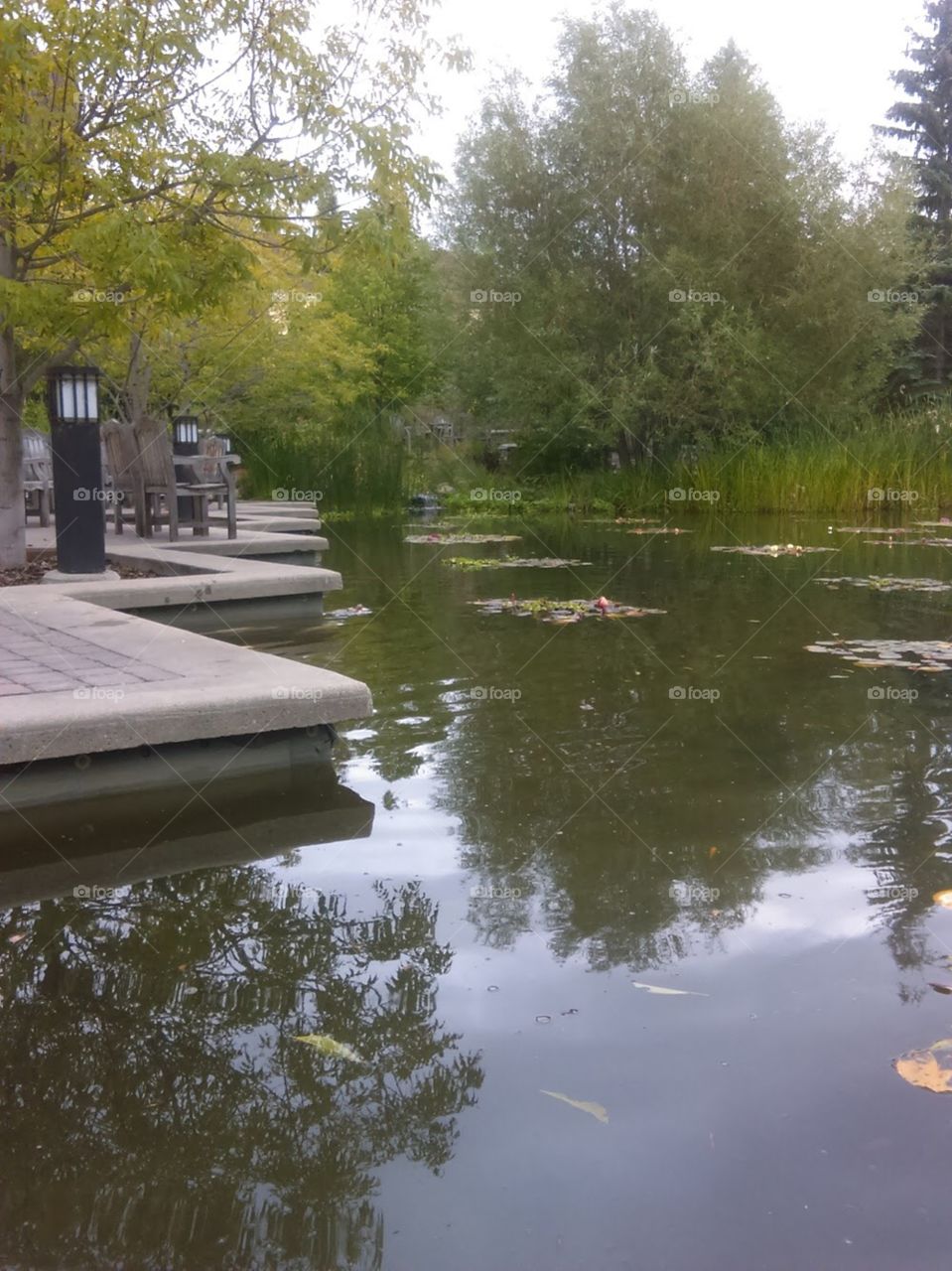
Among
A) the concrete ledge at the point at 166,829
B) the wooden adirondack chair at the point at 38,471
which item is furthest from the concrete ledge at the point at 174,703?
the wooden adirondack chair at the point at 38,471

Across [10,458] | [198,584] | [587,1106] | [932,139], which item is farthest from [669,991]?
[932,139]

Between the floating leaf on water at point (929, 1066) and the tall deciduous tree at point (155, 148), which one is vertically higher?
the tall deciduous tree at point (155, 148)

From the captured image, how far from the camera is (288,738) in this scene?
4.05 metres

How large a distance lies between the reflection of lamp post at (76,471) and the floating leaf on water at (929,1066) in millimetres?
6500

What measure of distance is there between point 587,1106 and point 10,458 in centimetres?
706

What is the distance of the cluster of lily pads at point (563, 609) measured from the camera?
761 cm

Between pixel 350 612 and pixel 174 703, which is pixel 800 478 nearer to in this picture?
pixel 350 612

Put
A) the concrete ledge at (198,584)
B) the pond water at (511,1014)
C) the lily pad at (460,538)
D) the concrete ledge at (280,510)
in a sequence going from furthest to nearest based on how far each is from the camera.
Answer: the lily pad at (460,538) → the concrete ledge at (280,510) → the concrete ledge at (198,584) → the pond water at (511,1014)

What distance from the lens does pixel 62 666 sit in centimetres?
443

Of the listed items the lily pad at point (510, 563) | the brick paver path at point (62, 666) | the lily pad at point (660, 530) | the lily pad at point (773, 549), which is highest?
the lily pad at point (660, 530)

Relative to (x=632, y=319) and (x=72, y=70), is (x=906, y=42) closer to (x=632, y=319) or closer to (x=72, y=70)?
(x=632, y=319)

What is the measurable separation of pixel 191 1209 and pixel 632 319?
21.3m

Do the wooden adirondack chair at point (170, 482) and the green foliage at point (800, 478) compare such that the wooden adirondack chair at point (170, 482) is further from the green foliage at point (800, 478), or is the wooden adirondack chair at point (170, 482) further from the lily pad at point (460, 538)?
the green foliage at point (800, 478)

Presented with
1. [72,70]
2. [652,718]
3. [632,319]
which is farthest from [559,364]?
[652,718]
